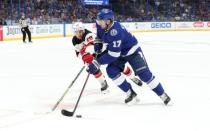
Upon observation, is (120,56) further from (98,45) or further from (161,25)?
(161,25)

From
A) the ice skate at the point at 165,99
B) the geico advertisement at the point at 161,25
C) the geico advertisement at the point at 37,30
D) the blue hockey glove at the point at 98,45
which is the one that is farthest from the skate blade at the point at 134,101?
the geico advertisement at the point at 161,25

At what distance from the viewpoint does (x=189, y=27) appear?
84.7 ft

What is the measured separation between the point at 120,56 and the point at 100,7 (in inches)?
717

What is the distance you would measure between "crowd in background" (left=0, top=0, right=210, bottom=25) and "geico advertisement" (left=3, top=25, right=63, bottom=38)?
0.85 feet

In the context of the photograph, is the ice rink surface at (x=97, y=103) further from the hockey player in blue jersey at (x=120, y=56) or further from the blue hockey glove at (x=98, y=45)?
the blue hockey glove at (x=98, y=45)

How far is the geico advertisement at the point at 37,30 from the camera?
56.8 feet

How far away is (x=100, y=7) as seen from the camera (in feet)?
76.7

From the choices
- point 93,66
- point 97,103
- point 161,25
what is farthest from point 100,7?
point 93,66

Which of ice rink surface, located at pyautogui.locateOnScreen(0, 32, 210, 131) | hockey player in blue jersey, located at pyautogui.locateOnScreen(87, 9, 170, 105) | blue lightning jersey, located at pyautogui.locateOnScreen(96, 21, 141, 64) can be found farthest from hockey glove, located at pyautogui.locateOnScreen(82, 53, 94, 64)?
ice rink surface, located at pyautogui.locateOnScreen(0, 32, 210, 131)

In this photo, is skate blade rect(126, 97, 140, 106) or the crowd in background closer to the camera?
skate blade rect(126, 97, 140, 106)

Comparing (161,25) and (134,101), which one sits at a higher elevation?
(161,25)

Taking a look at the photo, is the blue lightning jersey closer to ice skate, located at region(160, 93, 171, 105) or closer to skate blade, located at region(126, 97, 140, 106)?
skate blade, located at region(126, 97, 140, 106)

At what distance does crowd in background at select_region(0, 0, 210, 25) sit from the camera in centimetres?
1847

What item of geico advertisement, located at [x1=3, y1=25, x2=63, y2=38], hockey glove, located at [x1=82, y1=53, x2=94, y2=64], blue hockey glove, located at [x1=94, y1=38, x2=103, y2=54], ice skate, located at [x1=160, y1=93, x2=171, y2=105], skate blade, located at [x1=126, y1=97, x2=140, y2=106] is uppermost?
blue hockey glove, located at [x1=94, y1=38, x2=103, y2=54]
